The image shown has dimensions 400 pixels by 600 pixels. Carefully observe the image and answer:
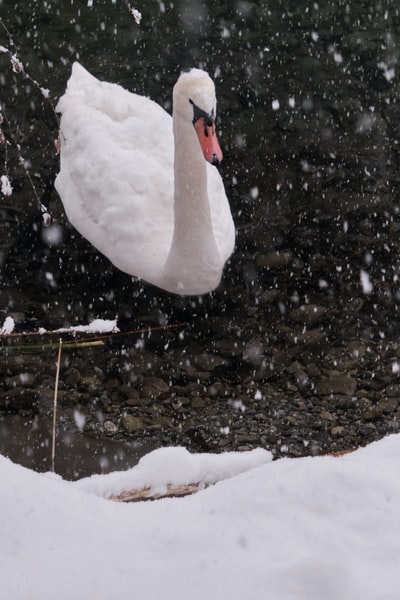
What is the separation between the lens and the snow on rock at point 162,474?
2.58 m

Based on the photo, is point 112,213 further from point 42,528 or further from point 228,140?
point 42,528

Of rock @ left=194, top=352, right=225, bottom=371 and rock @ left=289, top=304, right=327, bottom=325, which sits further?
rock @ left=289, top=304, right=327, bottom=325

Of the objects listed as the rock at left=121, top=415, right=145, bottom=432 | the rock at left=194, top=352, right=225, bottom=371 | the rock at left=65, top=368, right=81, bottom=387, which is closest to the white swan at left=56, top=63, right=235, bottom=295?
the rock at left=194, top=352, right=225, bottom=371

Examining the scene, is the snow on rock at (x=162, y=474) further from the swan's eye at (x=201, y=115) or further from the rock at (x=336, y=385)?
the rock at (x=336, y=385)

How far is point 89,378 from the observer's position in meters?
5.45

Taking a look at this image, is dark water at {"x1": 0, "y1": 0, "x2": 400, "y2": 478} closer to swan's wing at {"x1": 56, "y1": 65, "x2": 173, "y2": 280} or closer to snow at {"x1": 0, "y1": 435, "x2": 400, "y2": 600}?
swan's wing at {"x1": 56, "y1": 65, "x2": 173, "y2": 280}

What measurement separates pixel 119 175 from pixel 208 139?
122 cm

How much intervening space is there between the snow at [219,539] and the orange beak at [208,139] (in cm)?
271

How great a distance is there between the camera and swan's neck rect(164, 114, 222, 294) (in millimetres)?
A: 4871

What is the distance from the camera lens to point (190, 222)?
503 centimetres

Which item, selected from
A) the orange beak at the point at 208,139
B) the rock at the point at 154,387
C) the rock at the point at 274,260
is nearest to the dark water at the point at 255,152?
the rock at the point at 274,260

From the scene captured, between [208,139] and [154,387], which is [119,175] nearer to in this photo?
[208,139]

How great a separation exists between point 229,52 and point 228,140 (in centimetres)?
181

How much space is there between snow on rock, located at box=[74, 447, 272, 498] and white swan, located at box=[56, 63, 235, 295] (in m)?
2.22
